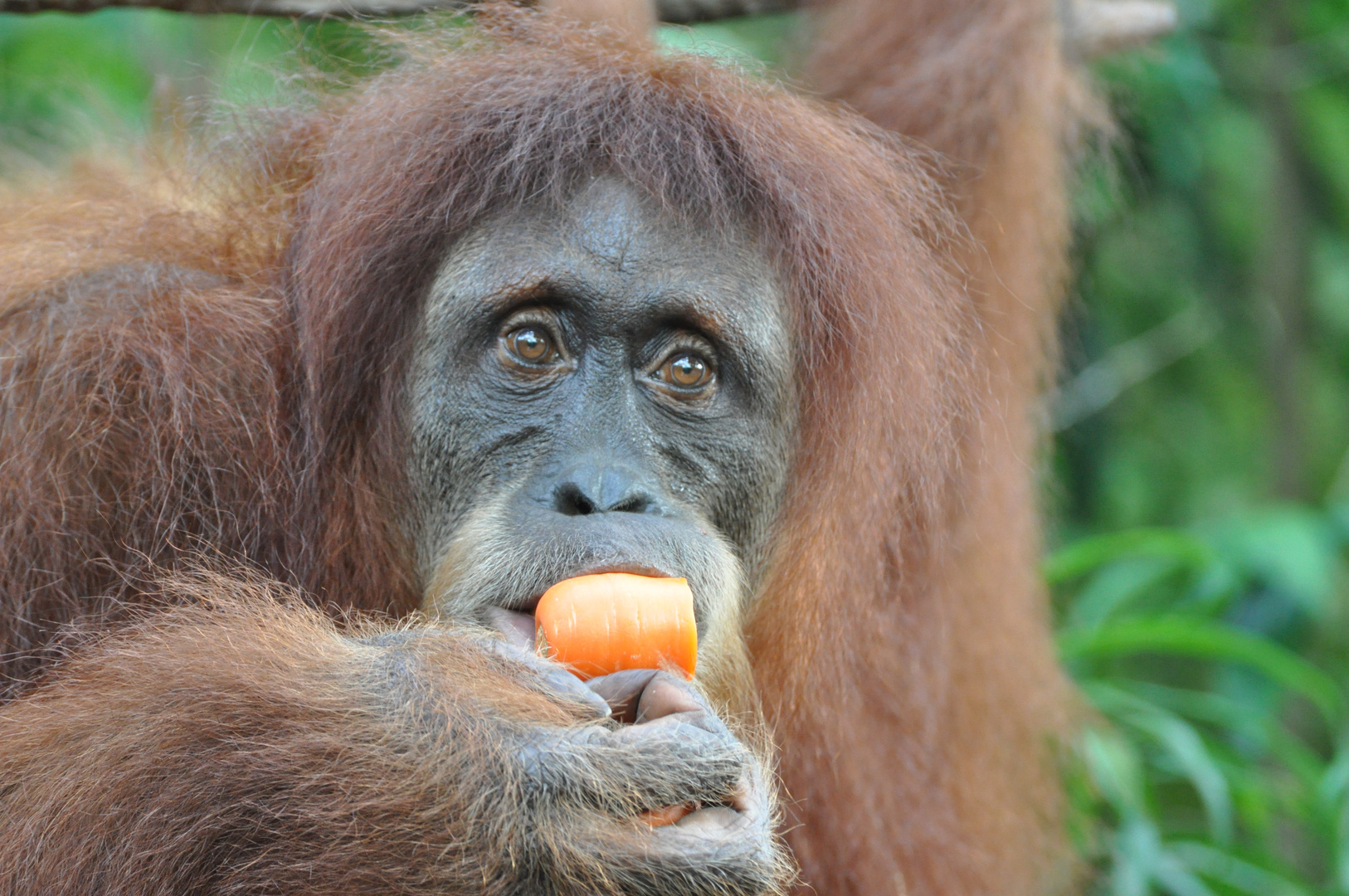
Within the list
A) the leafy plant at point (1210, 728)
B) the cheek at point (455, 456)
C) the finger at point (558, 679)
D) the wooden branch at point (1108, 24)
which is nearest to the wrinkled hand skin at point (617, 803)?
the finger at point (558, 679)

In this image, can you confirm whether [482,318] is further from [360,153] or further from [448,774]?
[448,774]

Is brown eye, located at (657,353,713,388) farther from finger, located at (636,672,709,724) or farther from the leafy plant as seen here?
the leafy plant

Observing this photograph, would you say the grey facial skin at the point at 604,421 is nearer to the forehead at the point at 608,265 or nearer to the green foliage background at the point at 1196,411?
the forehead at the point at 608,265

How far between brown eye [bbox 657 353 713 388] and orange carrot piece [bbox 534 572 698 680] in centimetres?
39

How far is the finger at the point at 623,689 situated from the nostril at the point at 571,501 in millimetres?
240

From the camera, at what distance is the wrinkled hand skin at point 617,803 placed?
Result: 1.53 meters

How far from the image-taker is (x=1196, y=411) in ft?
15.6

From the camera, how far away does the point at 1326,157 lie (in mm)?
4441

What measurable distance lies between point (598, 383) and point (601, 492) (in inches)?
8.7

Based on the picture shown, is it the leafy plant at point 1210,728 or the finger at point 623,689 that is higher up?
the finger at point 623,689

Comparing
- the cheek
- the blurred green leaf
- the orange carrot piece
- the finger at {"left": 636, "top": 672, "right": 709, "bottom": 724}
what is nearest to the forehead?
the cheek

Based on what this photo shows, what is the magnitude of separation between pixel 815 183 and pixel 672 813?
1.04 metres

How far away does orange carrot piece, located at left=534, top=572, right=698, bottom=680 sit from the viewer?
66.4 inches

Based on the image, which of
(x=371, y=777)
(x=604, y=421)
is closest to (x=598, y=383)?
(x=604, y=421)
